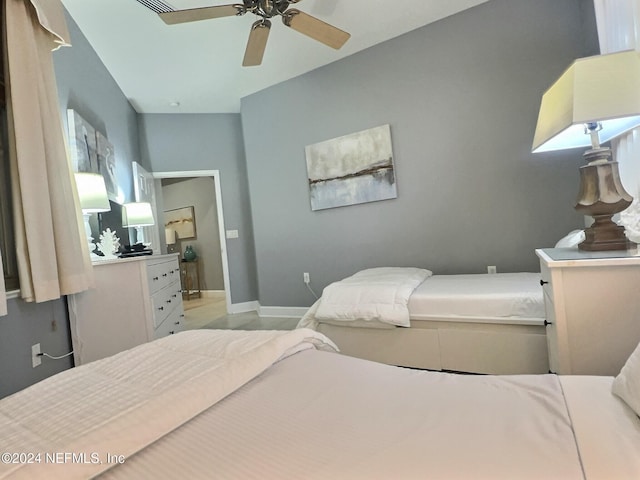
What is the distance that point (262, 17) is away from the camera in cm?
207

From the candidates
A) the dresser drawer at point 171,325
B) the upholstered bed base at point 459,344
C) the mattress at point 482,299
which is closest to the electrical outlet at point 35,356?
the dresser drawer at point 171,325

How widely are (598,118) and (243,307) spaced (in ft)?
14.2

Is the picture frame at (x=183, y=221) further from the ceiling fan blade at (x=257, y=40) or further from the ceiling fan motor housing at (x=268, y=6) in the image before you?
the ceiling fan motor housing at (x=268, y=6)

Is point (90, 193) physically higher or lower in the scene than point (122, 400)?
higher

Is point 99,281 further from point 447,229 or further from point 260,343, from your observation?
point 447,229

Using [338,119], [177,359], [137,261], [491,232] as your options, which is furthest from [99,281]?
[491,232]

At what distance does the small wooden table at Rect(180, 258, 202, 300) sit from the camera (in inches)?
264

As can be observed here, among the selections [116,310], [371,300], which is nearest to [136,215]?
[116,310]

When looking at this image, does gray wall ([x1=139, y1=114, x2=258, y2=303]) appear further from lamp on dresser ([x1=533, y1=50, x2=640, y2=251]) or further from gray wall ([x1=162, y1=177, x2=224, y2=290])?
lamp on dresser ([x1=533, y1=50, x2=640, y2=251])

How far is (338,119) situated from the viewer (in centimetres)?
366

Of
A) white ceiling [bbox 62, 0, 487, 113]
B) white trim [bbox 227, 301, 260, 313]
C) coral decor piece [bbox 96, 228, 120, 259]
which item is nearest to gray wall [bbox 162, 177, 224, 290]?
white trim [bbox 227, 301, 260, 313]

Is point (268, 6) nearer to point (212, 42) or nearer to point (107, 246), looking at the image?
point (212, 42)

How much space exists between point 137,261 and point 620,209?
277 centimetres

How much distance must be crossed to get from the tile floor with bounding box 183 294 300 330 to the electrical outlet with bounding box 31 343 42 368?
202cm
